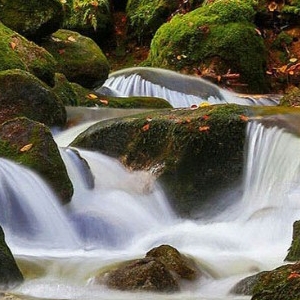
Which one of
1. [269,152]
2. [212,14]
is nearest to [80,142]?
[269,152]

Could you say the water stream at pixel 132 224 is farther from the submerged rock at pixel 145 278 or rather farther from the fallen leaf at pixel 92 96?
the fallen leaf at pixel 92 96

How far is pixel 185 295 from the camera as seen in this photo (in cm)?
420

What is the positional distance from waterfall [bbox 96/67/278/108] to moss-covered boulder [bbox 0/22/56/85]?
6.46 ft

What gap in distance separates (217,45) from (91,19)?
173 inches

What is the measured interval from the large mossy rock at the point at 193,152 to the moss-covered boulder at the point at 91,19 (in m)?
9.18

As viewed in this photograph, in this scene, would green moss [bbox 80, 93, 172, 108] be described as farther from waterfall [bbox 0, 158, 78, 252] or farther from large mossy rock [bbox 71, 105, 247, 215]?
waterfall [bbox 0, 158, 78, 252]

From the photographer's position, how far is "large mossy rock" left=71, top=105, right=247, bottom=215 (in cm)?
652

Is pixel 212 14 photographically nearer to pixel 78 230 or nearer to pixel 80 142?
pixel 80 142

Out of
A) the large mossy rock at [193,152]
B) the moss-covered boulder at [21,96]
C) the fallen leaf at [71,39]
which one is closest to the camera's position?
the large mossy rock at [193,152]

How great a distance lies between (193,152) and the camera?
6.61 meters

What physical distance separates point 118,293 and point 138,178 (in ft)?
8.85

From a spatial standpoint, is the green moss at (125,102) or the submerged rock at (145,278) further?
the green moss at (125,102)

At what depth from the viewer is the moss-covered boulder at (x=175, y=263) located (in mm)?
4445

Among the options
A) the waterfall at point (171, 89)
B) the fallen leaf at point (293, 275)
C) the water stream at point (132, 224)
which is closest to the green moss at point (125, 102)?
the waterfall at point (171, 89)
